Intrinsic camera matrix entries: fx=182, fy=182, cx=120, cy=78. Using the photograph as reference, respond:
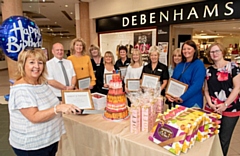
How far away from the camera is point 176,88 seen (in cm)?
203

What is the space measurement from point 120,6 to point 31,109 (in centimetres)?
635

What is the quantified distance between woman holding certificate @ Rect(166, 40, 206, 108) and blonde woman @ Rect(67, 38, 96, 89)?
4.67ft

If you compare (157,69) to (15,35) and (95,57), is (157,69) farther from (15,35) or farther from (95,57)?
(15,35)

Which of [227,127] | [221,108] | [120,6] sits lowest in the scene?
[227,127]

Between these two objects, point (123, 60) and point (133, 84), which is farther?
point (123, 60)

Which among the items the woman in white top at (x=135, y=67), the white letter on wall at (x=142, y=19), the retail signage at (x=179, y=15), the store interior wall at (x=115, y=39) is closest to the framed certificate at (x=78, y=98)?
the woman in white top at (x=135, y=67)

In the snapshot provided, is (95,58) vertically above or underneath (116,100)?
above

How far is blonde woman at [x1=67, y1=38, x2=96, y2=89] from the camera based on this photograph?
2926 mm

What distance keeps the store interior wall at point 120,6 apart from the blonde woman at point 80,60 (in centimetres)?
363

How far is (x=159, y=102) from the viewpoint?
159 centimetres

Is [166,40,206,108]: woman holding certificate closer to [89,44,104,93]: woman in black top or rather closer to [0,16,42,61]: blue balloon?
[89,44,104,93]: woman in black top

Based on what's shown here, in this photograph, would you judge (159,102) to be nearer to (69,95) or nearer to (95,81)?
(69,95)

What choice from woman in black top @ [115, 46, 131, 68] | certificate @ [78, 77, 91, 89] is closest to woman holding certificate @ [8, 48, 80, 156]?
certificate @ [78, 77, 91, 89]

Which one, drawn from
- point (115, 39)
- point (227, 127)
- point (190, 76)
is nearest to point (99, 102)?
point (190, 76)
